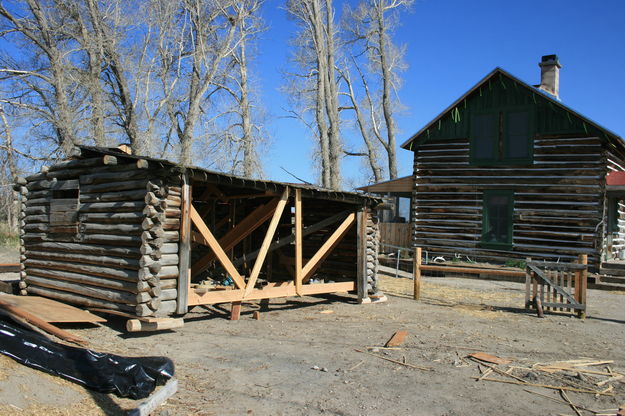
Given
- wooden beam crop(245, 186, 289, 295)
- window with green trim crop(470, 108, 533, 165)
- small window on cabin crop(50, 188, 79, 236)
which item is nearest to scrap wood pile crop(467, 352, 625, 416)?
wooden beam crop(245, 186, 289, 295)

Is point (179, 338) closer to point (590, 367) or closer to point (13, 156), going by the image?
point (590, 367)

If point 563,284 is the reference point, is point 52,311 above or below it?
below

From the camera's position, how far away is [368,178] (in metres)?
44.3

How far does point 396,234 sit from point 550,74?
9.06 metres

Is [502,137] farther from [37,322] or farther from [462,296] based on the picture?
[37,322]

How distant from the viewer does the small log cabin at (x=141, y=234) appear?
838 centimetres

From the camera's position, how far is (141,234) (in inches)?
329

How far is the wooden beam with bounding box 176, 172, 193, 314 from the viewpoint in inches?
337

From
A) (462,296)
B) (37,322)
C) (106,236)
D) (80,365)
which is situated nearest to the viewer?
(80,365)

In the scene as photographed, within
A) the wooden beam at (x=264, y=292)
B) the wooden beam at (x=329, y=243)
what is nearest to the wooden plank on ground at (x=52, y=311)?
the wooden beam at (x=264, y=292)

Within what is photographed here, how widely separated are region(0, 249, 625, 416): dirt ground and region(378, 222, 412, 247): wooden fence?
31.6 ft

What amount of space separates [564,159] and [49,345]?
56.0 feet

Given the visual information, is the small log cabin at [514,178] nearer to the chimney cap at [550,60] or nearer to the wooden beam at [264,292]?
the chimney cap at [550,60]

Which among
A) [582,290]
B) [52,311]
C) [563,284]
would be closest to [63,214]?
[52,311]
